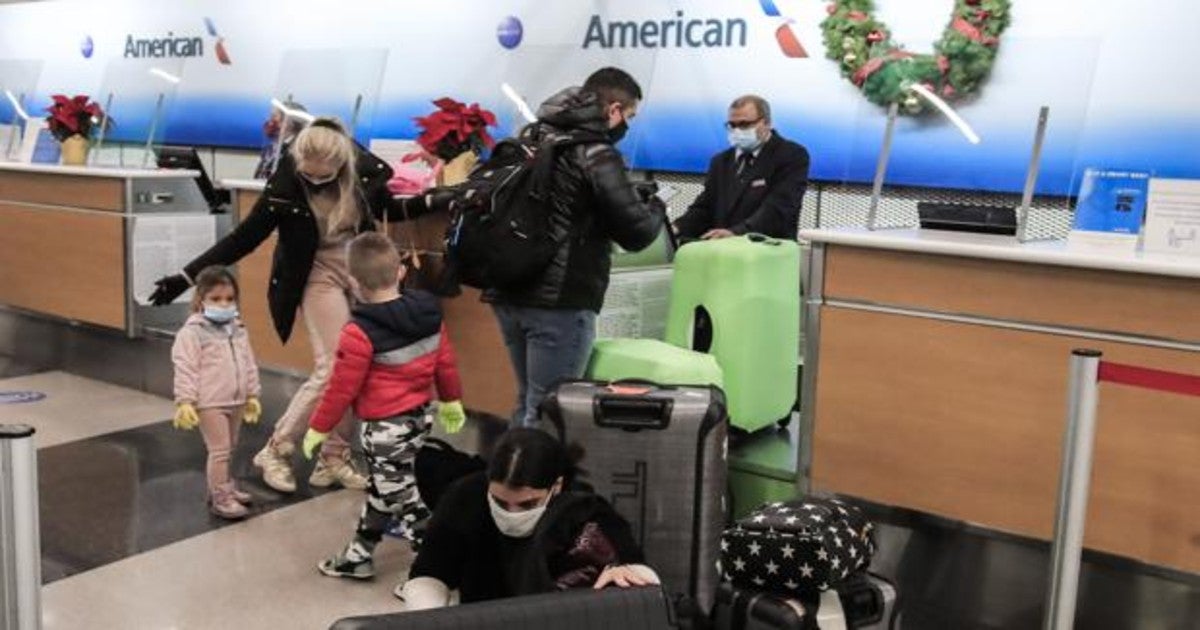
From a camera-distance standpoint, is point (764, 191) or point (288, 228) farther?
point (764, 191)

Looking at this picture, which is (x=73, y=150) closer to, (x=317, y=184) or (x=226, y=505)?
(x=317, y=184)

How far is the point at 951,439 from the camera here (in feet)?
9.87

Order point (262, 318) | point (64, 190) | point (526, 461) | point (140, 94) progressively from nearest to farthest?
point (526, 461) → point (262, 318) → point (64, 190) → point (140, 94)

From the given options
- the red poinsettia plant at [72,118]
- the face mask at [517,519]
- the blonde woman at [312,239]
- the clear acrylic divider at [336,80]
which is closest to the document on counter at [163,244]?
the clear acrylic divider at [336,80]

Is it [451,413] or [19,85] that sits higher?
[19,85]

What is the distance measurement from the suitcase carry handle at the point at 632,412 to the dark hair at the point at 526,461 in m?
0.82

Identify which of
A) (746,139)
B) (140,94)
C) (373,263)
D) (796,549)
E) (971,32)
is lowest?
(796,549)

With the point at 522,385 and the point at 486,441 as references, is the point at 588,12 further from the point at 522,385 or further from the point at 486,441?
the point at 522,385

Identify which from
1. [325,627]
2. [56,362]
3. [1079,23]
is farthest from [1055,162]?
[56,362]

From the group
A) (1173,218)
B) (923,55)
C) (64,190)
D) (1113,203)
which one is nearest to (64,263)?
(64,190)

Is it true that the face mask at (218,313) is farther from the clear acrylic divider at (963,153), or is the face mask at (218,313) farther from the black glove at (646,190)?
the clear acrylic divider at (963,153)

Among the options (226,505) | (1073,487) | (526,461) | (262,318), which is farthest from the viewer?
(262,318)

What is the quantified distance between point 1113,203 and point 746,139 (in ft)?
5.91

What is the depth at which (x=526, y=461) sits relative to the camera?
209cm
